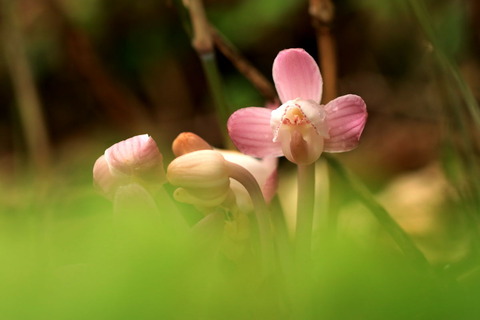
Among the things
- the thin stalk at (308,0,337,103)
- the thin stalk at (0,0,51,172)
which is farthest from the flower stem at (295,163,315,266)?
the thin stalk at (0,0,51,172)

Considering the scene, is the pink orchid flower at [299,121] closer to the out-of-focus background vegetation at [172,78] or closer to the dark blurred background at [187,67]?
the out-of-focus background vegetation at [172,78]

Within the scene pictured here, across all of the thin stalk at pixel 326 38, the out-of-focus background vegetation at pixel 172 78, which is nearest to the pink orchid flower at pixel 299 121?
the thin stalk at pixel 326 38

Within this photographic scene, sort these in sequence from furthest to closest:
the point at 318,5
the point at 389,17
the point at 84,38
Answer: the point at 84,38, the point at 389,17, the point at 318,5

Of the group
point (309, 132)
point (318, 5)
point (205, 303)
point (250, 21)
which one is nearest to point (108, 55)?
point (250, 21)

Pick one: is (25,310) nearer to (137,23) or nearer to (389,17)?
(389,17)

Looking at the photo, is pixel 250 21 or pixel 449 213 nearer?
pixel 449 213

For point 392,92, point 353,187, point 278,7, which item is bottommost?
point 392,92

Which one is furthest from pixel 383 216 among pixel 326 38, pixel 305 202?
pixel 326 38
